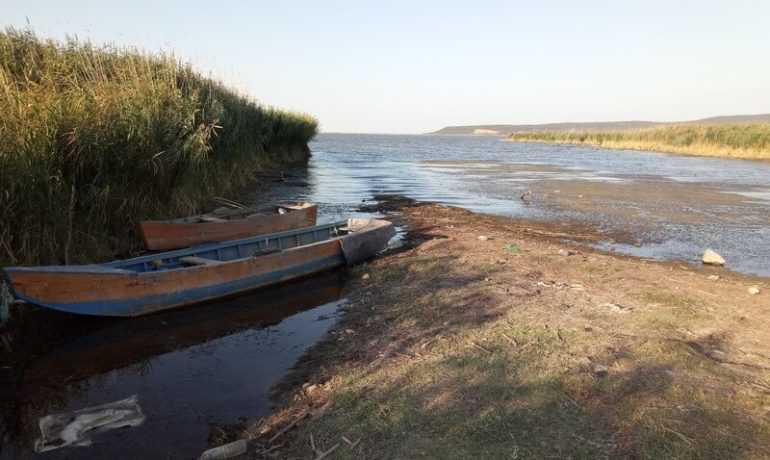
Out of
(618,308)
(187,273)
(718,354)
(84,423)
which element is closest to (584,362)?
(718,354)

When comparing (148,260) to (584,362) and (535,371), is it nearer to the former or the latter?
(535,371)

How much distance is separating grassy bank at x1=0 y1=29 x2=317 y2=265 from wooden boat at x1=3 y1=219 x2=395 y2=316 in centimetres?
111

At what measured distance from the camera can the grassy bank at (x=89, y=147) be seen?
6180mm

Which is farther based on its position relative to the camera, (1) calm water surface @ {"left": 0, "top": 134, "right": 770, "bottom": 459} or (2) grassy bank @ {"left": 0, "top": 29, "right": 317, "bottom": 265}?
(2) grassy bank @ {"left": 0, "top": 29, "right": 317, "bottom": 265}

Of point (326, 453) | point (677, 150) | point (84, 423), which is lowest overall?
point (677, 150)

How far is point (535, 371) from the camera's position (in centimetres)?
424

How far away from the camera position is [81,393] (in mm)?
4609

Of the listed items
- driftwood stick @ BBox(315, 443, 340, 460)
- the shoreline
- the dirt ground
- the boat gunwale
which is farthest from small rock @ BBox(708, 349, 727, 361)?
the shoreline

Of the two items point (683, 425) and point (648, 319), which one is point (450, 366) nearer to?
point (683, 425)

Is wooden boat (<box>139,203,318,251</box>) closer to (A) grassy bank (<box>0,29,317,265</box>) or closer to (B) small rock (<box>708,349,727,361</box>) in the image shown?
(A) grassy bank (<box>0,29,317,265</box>)

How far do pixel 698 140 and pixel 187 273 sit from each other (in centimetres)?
4686

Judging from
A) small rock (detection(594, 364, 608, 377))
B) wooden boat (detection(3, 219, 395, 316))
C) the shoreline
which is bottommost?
the shoreline

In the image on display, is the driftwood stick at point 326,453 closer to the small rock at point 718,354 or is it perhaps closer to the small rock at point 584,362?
the small rock at point 584,362

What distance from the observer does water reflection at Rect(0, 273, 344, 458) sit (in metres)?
3.98
